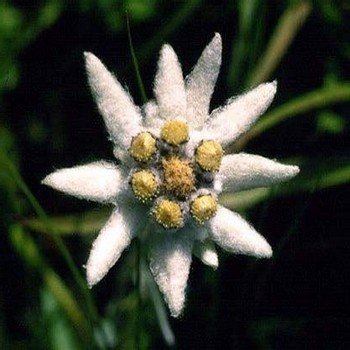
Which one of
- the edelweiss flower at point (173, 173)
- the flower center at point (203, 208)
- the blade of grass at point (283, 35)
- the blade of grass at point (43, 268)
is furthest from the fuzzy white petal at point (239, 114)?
the blade of grass at point (43, 268)

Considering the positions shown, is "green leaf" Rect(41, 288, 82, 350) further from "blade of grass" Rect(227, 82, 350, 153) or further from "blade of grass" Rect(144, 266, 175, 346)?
"blade of grass" Rect(227, 82, 350, 153)

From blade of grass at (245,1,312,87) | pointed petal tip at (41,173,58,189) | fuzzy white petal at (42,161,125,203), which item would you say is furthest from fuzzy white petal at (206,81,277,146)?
blade of grass at (245,1,312,87)

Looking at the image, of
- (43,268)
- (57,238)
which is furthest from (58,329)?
(57,238)

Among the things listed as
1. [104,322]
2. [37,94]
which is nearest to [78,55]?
[37,94]

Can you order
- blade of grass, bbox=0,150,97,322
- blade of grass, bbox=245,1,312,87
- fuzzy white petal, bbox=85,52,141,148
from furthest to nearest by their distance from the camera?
1. blade of grass, bbox=245,1,312,87
2. blade of grass, bbox=0,150,97,322
3. fuzzy white petal, bbox=85,52,141,148

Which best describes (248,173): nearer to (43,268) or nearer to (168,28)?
(168,28)

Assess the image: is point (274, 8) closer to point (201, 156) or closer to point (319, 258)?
point (319, 258)
